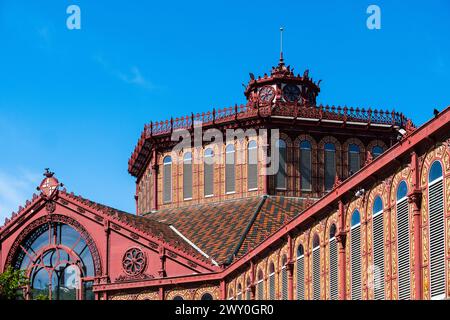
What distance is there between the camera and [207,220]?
68750mm

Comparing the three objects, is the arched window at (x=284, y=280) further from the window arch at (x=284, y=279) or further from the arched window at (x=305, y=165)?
the arched window at (x=305, y=165)

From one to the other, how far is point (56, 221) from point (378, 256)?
35.5m

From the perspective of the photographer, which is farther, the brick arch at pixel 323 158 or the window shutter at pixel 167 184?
the window shutter at pixel 167 184

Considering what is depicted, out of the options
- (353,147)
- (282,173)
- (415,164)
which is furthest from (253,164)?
(415,164)

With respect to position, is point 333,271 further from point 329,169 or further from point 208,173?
point 208,173

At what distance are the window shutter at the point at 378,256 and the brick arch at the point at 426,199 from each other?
3.76 m

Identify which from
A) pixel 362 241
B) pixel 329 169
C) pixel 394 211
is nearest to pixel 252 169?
pixel 329 169

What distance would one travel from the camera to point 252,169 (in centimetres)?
7181

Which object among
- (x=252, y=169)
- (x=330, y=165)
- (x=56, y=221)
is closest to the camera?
(x=56, y=221)

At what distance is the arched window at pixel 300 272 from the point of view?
46.1m

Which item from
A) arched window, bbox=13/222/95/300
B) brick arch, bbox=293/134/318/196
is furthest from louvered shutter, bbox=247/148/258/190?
arched window, bbox=13/222/95/300

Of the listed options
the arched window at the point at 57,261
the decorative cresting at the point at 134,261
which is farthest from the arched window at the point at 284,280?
the arched window at the point at 57,261
